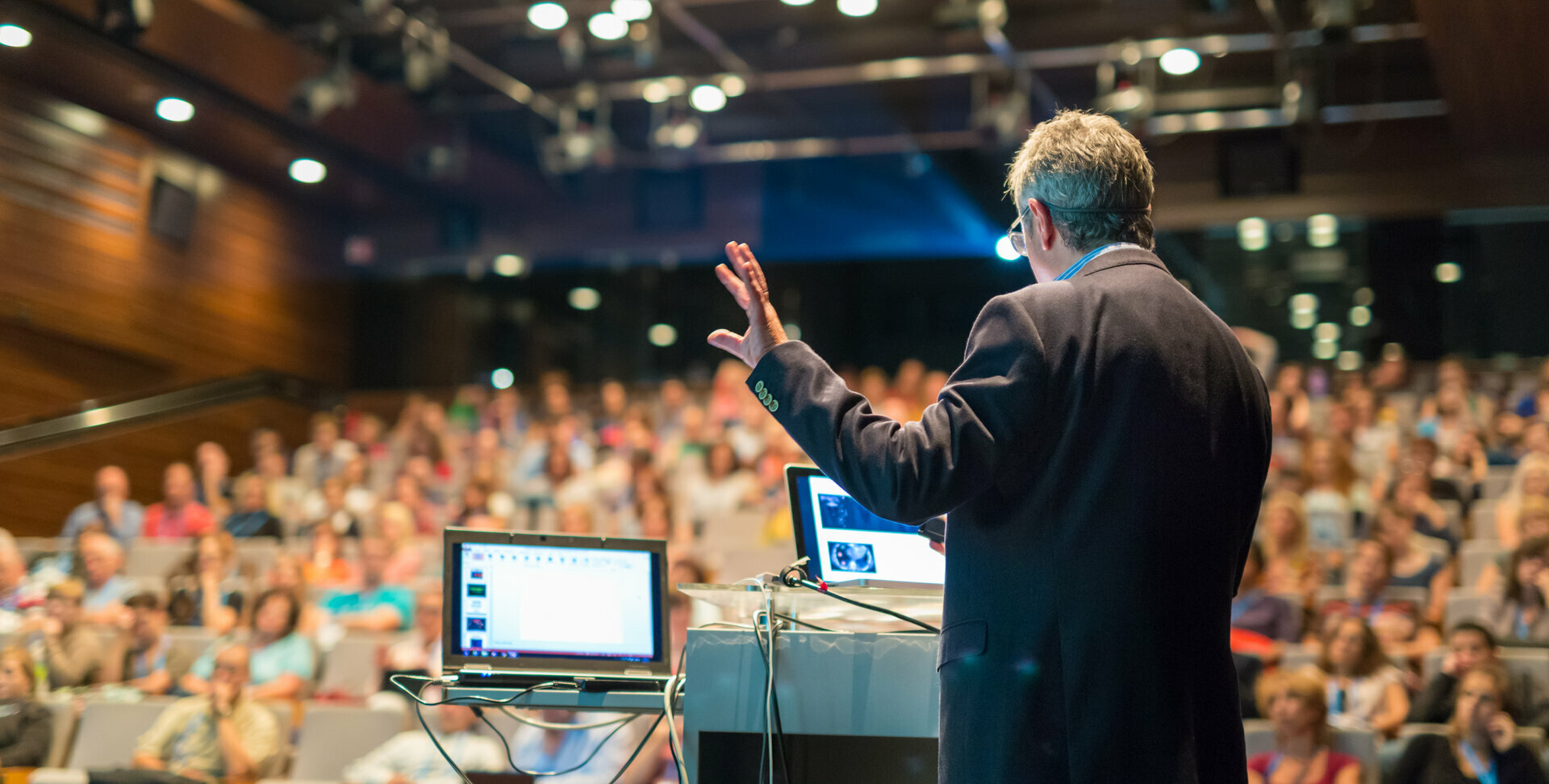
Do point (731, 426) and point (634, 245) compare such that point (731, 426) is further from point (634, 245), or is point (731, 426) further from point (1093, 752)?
point (1093, 752)

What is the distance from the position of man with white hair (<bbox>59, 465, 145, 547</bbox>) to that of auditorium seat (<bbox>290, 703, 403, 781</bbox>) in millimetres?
3343

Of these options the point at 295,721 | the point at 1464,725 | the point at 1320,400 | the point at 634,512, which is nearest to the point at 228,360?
the point at 634,512

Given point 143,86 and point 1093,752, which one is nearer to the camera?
point 1093,752

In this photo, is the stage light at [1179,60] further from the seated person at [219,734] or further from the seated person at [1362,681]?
the seated person at [219,734]

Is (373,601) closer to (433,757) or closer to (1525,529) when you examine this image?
(433,757)

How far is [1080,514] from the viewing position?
48.4 inches

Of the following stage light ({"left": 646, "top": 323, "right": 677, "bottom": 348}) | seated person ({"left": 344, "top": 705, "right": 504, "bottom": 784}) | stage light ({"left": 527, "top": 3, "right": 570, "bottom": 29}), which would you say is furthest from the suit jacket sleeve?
stage light ({"left": 646, "top": 323, "right": 677, "bottom": 348})

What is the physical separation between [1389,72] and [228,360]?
309 inches

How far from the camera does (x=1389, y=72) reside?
8.31 meters

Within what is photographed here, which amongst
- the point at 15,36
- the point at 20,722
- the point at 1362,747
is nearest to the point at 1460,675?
the point at 1362,747

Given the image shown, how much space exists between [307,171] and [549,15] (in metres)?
2.82

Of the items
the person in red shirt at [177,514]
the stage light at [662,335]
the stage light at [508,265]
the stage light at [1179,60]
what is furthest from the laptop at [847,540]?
the stage light at [508,265]

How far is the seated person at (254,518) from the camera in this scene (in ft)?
21.9

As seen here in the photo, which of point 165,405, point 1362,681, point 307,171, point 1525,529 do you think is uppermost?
point 307,171
